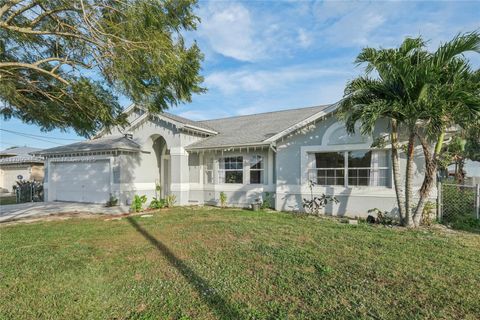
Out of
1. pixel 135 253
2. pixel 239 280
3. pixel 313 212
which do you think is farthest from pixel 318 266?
pixel 313 212

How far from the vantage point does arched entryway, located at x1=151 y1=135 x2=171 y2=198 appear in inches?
695

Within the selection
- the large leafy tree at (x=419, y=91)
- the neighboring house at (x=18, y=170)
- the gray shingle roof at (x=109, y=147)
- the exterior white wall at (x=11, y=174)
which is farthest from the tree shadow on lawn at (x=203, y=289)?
the exterior white wall at (x=11, y=174)

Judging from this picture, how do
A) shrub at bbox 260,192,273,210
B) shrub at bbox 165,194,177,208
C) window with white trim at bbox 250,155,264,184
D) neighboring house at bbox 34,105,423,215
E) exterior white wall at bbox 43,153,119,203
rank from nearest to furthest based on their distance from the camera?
neighboring house at bbox 34,105,423,215 < shrub at bbox 260,192,273,210 < window with white trim at bbox 250,155,264,184 < shrub at bbox 165,194,177,208 < exterior white wall at bbox 43,153,119,203

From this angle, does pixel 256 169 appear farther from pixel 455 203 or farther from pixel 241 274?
pixel 241 274

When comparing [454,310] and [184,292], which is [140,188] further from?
[454,310]

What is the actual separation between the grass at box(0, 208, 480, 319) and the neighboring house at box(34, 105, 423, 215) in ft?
10.6

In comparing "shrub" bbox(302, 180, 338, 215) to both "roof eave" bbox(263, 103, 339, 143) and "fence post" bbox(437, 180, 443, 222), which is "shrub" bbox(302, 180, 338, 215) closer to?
"roof eave" bbox(263, 103, 339, 143)

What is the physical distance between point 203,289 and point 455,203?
10.4 m

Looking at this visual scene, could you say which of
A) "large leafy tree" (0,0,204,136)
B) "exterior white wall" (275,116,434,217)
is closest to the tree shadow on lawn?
"large leafy tree" (0,0,204,136)

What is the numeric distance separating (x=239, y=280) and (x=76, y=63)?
673 cm

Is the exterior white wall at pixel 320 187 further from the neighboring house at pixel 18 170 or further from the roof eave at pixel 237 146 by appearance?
the neighboring house at pixel 18 170

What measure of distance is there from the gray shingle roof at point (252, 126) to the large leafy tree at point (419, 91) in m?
3.71

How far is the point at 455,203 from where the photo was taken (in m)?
10.4

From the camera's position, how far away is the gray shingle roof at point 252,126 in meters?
14.6
